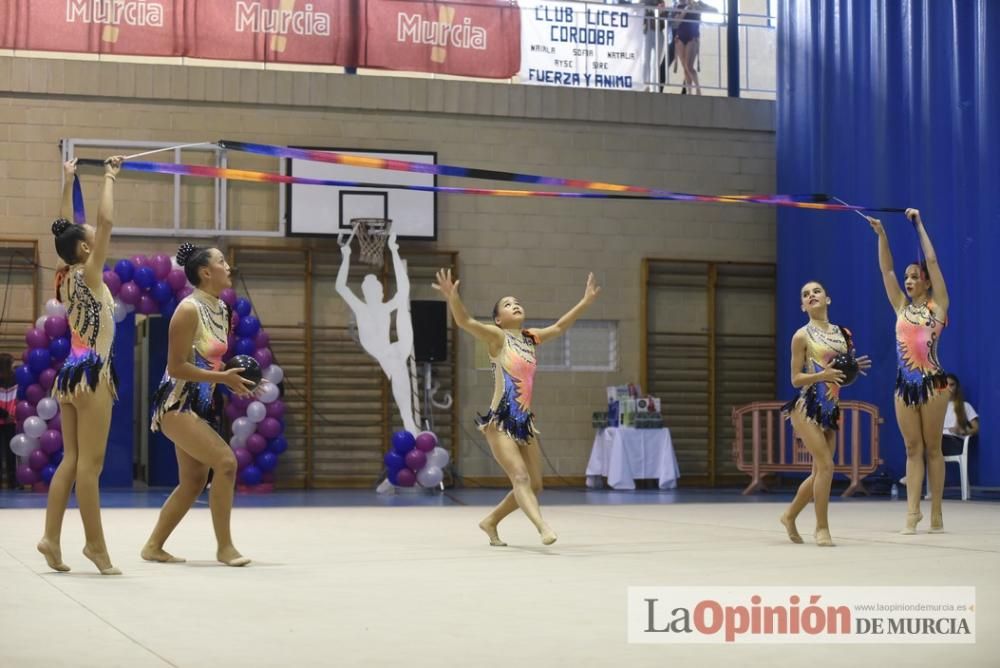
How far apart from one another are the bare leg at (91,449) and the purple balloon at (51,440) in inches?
293

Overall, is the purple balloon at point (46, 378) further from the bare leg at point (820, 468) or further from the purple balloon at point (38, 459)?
the bare leg at point (820, 468)

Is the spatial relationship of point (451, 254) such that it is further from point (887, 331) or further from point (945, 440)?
point (945, 440)

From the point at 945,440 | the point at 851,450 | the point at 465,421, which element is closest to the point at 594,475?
the point at 465,421

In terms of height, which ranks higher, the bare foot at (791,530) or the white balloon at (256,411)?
the white balloon at (256,411)

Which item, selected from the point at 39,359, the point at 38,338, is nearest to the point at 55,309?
the point at 38,338

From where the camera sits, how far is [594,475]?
15352 millimetres

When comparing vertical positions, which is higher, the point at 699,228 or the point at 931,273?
the point at 699,228

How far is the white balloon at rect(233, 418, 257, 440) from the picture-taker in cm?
1342

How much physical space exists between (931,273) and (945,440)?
494 centimetres

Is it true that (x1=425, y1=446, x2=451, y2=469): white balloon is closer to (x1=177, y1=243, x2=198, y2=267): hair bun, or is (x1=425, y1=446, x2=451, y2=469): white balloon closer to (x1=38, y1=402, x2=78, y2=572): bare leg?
(x1=177, y1=243, x2=198, y2=267): hair bun

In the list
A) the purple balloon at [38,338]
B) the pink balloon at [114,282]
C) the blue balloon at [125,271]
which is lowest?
the purple balloon at [38,338]

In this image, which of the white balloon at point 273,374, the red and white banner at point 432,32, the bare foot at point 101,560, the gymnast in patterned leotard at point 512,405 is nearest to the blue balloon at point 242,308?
the white balloon at point 273,374

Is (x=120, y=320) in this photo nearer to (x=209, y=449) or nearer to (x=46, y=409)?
(x=46, y=409)

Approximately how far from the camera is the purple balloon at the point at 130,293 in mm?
13164
